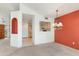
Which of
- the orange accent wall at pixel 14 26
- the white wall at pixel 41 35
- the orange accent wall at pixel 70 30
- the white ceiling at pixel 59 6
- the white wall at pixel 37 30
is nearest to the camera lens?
the white ceiling at pixel 59 6

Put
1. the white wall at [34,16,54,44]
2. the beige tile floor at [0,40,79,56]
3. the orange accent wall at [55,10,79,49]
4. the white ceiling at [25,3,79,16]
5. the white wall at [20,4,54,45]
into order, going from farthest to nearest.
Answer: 1. the white wall at [34,16,54,44]
2. the white wall at [20,4,54,45]
3. the orange accent wall at [55,10,79,49]
4. the white ceiling at [25,3,79,16]
5. the beige tile floor at [0,40,79,56]

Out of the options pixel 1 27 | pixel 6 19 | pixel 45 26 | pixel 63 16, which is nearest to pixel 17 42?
pixel 45 26

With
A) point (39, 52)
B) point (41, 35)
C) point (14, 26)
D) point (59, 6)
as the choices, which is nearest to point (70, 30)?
point (59, 6)

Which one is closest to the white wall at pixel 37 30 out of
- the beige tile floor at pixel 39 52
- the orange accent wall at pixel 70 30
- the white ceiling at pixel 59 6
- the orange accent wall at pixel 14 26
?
the white ceiling at pixel 59 6

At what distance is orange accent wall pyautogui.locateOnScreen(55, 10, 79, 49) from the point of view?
4844mm

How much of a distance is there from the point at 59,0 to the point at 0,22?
25.2 ft

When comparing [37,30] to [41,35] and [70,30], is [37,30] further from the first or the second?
[70,30]

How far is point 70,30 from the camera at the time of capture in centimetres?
539

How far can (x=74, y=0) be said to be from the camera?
3.80m

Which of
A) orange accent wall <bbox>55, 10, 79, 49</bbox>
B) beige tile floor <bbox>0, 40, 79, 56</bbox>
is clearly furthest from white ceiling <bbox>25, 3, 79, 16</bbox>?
beige tile floor <bbox>0, 40, 79, 56</bbox>

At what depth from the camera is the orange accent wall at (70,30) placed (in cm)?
484

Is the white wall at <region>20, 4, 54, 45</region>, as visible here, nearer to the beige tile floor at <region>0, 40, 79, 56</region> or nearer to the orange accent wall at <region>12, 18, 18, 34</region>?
the orange accent wall at <region>12, 18, 18, 34</region>

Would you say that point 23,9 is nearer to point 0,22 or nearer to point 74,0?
point 74,0

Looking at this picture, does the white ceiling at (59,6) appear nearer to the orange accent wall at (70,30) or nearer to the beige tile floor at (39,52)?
the orange accent wall at (70,30)
